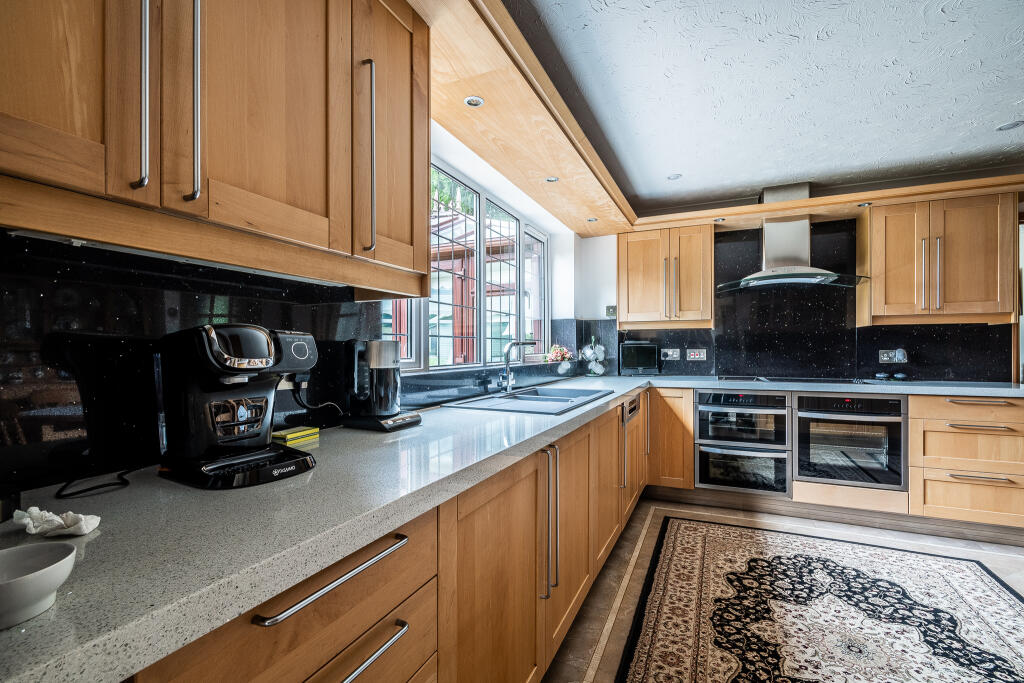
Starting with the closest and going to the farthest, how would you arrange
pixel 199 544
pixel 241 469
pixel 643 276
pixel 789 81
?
1. pixel 199 544
2. pixel 241 469
3. pixel 789 81
4. pixel 643 276

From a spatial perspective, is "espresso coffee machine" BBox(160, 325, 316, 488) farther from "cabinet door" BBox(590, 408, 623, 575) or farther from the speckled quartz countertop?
"cabinet door" BBox(590, 408, 623, 575)

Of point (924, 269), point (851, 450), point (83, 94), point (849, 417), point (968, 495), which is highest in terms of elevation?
point (924, 269)

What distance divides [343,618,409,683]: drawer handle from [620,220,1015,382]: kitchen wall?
11.4 feet

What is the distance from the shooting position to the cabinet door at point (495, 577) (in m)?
0.98

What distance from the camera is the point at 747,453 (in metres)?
3.12

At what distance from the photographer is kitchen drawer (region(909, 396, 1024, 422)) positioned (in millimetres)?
2604

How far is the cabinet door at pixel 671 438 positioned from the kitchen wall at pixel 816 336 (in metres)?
0.59

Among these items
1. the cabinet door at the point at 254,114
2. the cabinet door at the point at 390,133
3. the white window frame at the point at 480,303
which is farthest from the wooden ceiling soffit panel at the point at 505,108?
the cabinet door at the point at 254,114

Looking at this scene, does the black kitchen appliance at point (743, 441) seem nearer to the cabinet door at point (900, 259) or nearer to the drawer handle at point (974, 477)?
the drawer handle at point (974, 477)

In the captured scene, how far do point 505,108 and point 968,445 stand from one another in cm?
328

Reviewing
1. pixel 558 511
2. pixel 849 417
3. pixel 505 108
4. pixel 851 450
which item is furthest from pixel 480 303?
pixel 851 450

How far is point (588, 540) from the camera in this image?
1.95 m

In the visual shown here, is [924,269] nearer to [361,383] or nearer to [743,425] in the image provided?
[743,425]

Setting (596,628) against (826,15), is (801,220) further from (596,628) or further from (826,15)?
(596,628)
